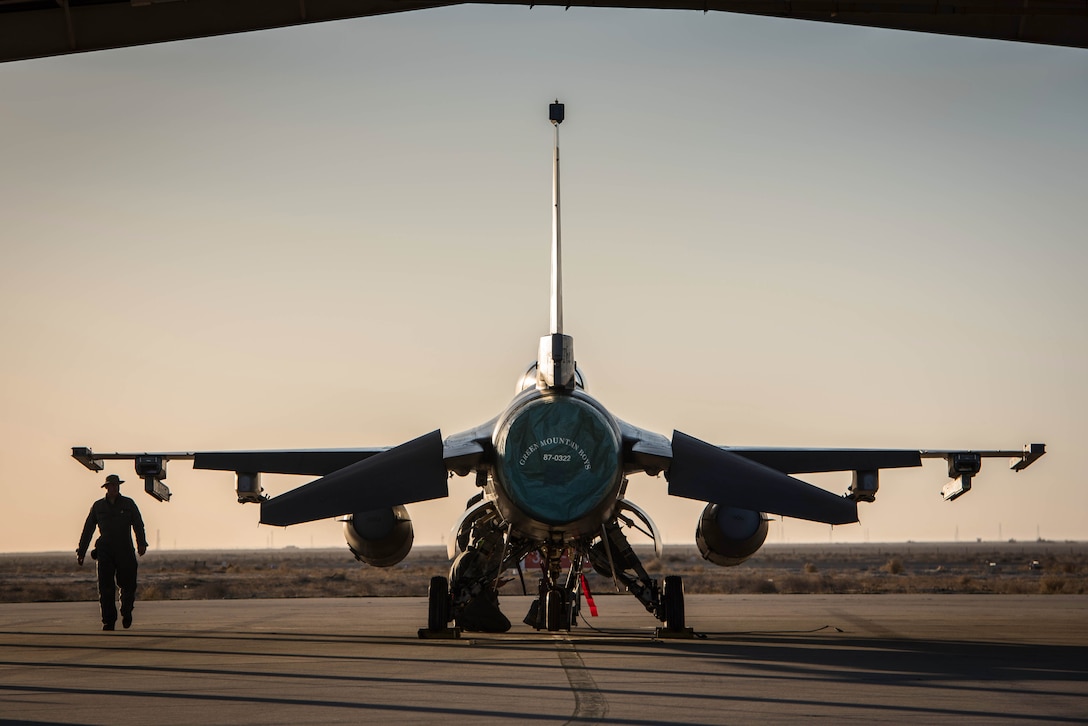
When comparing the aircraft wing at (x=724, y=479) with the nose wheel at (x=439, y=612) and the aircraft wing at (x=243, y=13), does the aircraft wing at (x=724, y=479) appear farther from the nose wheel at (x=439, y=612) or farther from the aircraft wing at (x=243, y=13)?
the aircraft wing at (x=243, y=13)

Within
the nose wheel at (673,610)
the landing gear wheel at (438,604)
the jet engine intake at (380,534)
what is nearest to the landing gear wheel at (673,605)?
the nose wheel at (673,610)

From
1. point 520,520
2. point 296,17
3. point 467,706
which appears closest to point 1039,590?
point 520,520

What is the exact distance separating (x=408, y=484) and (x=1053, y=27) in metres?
9.07

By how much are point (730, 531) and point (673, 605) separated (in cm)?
300

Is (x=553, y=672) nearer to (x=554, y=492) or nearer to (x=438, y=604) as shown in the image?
(x=554, y=492)

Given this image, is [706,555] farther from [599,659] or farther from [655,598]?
[599,659]

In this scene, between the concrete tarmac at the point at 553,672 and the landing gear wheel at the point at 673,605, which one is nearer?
the concrete tarmac at the point at 553,672

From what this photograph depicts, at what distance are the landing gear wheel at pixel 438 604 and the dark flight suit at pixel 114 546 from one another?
14.6 ft

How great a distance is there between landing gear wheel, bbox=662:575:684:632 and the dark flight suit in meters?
6.89

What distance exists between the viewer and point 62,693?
906cm

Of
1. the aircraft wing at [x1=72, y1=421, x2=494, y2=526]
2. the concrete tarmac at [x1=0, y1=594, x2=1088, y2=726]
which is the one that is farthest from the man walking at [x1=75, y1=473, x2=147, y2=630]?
the aircraft wing at [x1=72, y1=421, x2=494, y2=526]

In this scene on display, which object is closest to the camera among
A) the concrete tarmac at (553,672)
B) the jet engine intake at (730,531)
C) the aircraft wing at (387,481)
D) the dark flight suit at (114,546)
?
the concrete tarmac at (553,672)

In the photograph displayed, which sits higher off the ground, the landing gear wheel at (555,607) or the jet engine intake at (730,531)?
the jet engine intake at (730,531)

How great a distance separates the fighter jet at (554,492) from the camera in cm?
1285
